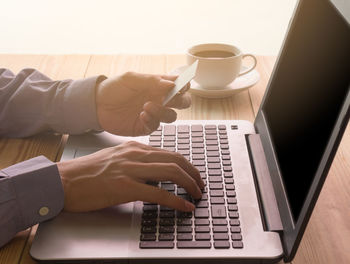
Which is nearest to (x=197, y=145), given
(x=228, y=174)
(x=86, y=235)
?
(x=228, y=174)

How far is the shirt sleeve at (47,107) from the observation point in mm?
1071

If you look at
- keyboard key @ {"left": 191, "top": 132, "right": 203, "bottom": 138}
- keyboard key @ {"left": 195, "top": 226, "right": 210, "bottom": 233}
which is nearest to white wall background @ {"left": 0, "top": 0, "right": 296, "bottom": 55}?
keyboard key @ {"left": 191, "top": 132, "right": 203, "bottom": 138}

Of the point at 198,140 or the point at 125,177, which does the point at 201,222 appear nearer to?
the point at 125,177

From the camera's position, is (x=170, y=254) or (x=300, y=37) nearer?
(x=170, y=254)

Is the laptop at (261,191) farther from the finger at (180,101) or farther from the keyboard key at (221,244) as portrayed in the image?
the finger at (180,101)

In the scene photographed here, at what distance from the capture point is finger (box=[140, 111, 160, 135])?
1047mm

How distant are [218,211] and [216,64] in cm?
46

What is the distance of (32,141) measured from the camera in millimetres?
1080

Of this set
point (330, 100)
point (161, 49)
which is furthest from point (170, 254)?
point (161, 49)

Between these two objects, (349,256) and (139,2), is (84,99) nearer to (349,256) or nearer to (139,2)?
(349,256)

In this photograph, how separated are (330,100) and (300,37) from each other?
0.27 m

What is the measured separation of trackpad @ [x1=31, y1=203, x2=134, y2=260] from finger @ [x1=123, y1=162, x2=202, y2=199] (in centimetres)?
5

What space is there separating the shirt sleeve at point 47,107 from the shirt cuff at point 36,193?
0.24 m

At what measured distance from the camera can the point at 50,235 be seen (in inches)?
30.2
